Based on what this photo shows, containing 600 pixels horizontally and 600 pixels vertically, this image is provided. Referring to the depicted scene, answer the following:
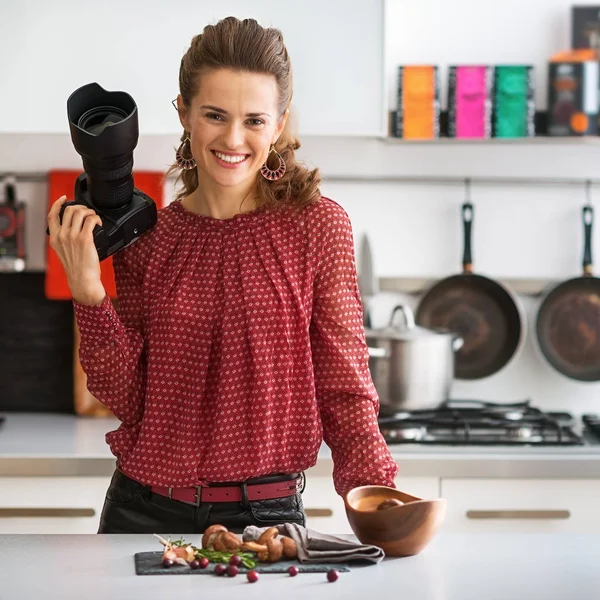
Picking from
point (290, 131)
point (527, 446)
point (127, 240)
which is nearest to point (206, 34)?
point (290, 131)

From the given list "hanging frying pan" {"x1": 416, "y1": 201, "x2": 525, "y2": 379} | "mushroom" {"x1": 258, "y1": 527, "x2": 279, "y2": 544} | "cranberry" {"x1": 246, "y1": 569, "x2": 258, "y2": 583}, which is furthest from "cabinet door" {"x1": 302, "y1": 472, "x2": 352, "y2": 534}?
"cranberry" {"x1": 246, "y1": 569, "x2": 258, "y2": 583}

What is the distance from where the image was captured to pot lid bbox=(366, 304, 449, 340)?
2.57 m

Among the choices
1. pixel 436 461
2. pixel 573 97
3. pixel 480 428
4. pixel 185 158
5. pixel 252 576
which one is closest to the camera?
pixel 252 576

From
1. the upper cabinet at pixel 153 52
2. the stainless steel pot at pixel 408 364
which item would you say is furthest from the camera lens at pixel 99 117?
the stainless steel pot at pixel 408 364

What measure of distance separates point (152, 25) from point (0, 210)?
0.71 m

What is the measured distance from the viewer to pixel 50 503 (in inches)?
93.0

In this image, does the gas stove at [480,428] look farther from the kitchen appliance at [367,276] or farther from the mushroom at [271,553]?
the mushroom at [271,553]

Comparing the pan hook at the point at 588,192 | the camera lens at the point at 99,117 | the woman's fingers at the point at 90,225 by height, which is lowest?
the woman's fingers at the point at 90,225

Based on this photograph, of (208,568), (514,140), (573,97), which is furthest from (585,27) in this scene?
(208,568)

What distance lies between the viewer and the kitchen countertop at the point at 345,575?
49.4 inches

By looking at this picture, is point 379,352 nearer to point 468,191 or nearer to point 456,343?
point 456,343

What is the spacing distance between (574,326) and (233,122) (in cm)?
158

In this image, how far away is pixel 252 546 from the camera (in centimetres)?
139

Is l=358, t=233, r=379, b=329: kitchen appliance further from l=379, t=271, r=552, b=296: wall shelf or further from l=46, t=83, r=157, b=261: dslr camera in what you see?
l=46, t=83, r=157, b=261: dslr camera
